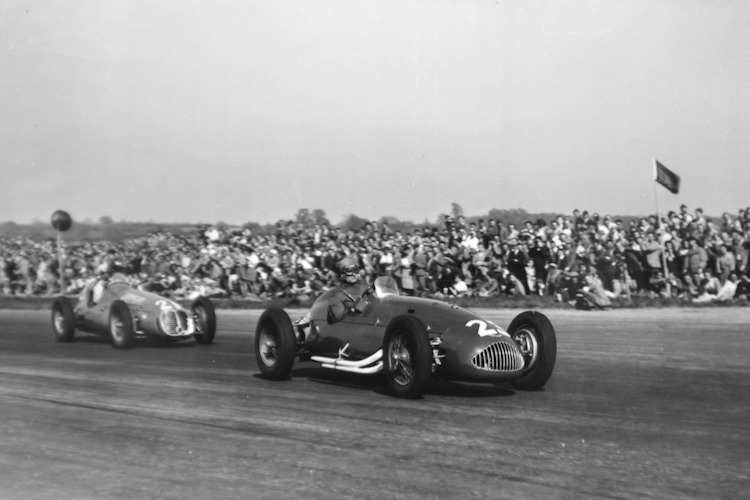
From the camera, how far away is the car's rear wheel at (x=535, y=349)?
27.7 ft

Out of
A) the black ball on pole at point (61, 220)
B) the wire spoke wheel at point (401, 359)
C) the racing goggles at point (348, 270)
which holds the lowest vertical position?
the wire spoke wheel at point (401, 359)

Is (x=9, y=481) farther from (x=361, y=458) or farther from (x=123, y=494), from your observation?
(x=361, y=458)

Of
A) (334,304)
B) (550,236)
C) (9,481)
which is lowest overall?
(9,481)

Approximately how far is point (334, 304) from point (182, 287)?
1186 cm

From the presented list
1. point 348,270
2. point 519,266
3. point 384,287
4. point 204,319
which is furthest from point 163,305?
point 519,266

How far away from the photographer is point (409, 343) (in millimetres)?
8000

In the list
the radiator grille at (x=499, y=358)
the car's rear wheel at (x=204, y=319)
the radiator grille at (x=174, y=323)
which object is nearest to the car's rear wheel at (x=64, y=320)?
the radiator grille at (x=174, y=323)

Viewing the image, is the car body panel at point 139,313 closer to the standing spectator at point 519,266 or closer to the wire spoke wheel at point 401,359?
the wire spoke wheel at point 401,359

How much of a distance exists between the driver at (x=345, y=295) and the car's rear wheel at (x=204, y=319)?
13.0 feet

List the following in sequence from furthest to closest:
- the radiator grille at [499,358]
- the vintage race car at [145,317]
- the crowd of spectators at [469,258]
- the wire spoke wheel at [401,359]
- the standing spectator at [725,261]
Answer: the crowd of spectators at [469,258], the standing spectator at [725,261], the vintage race car at [145,317], the wire spoke wheel at [401,359], the radiator grille at [499,358]

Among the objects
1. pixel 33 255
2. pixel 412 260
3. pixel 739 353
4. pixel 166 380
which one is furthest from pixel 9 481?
pixel 33 255

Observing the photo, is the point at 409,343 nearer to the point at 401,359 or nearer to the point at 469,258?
the point at 401,359

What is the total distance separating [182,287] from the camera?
20719 millimetres

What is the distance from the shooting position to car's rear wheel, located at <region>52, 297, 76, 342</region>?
14.6m
